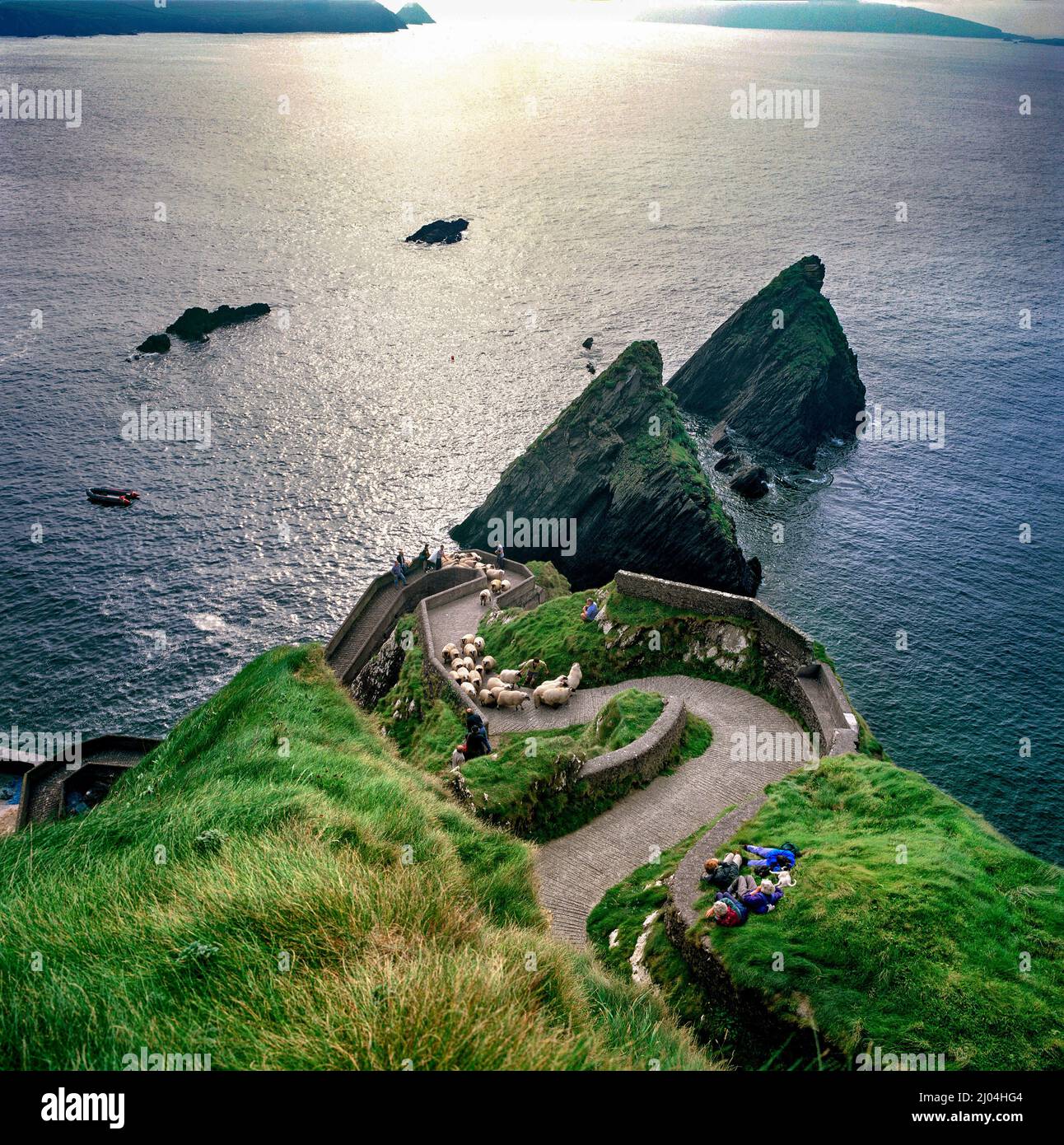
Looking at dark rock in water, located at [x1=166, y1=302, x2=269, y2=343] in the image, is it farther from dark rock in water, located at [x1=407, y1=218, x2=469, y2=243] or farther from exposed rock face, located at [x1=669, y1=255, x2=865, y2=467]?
exposed rock face, located at [x1=669, y1=255, x2=865, y2=467]

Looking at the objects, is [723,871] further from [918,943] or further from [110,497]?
[110,497]

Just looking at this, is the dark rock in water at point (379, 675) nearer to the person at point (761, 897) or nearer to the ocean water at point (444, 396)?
the ocean water at point (444, 396)

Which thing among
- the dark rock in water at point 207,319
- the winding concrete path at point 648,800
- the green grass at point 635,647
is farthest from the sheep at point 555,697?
the dark rock in water at point 207,319

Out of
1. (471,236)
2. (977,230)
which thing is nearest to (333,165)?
(471,236)

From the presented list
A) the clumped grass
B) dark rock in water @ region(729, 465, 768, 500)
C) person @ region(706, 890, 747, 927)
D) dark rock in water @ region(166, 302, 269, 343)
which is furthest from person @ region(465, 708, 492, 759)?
dark rock in water @ region(166, 302, 269, 343)

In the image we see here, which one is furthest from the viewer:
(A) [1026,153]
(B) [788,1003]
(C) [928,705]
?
(A) [1026,153]
